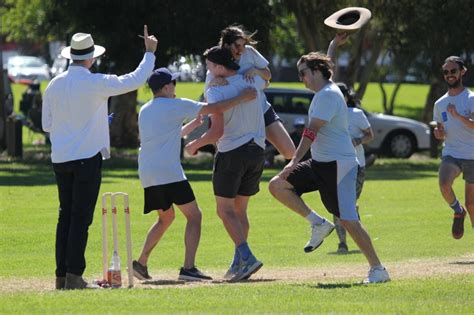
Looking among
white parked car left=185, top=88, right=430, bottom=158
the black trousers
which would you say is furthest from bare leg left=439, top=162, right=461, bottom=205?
white parked car left=185, top=88, right=430, bottom=158

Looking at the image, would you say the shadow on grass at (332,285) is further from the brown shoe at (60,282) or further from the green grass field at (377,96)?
the green grass field at (377,96)

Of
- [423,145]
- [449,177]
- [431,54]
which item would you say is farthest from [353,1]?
[449,177]

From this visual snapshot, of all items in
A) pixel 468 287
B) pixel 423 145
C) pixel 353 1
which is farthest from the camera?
pixel 423 145

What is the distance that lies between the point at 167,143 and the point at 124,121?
82.5 feet

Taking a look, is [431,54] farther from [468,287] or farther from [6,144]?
[468,287]

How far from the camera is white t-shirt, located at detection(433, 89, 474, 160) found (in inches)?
571

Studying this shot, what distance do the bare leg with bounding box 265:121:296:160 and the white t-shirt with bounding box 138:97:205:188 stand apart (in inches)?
42.5

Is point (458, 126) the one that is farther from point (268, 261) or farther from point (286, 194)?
point (286, 194)

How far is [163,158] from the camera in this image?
11750 millimetres

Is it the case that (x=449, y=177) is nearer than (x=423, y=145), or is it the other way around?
(x=449, y=177)

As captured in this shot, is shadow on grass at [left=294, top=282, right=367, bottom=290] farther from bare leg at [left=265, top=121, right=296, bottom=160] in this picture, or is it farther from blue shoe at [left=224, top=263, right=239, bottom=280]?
bare leg at [left=265, top=121, right=296, bottom=160]

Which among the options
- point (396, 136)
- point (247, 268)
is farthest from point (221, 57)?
point (396, 136)

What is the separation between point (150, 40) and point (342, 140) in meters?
1.99

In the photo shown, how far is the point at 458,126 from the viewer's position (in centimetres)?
1461
